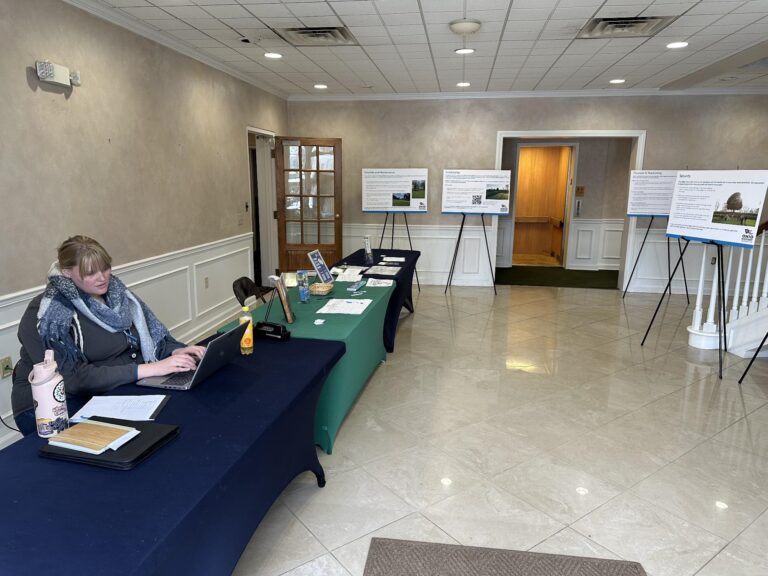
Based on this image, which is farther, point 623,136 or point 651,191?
point 623,136

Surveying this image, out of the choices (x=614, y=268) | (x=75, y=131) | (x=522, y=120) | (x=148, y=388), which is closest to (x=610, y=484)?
(x=148, y=388)

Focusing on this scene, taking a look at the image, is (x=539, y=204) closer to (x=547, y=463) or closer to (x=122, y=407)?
(x=547, y=463)

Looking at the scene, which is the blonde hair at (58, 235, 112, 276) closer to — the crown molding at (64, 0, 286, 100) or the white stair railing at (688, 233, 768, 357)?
the crown molding at (64, 0, 286, 100)

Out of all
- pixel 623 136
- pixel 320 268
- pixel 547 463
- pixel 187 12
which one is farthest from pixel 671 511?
pixel 623 136

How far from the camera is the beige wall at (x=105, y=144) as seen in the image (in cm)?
293

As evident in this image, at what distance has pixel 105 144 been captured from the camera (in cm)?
368

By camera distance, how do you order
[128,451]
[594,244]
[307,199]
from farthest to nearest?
[594,244] → [307,199] → [128,451]

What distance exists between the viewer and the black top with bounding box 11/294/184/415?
1.89m

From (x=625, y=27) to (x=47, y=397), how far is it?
14.9 feet

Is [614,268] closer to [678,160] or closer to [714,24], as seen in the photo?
[678,160]

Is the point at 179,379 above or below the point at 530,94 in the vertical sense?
below

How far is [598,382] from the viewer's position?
4.01m

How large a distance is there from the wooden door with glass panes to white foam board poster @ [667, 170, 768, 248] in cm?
415

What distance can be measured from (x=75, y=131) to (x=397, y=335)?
128 inches
